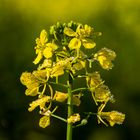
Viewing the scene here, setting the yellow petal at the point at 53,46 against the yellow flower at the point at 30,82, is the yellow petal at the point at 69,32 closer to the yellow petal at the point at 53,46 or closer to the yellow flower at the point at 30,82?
the yellow petal at the point at 53,46

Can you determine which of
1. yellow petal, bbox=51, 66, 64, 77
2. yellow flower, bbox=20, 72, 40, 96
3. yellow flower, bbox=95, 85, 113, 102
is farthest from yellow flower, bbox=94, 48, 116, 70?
yellow flower, bbox=20, 72, 40, 96

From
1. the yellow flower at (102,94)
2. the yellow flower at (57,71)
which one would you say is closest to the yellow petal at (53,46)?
the yellow flower at (57,71)

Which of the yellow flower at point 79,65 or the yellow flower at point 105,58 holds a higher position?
the yellow flower at point 105,58

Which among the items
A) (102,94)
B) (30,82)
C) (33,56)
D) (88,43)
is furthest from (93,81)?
(33,56)

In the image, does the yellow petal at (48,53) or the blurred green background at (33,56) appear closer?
the yellow petal at (48,53)

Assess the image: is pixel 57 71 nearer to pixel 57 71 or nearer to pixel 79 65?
pixel 57 71

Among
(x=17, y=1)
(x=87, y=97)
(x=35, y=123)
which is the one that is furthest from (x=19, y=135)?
(x=17, y=1)

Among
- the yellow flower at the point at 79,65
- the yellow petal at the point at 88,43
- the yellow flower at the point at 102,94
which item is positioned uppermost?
the yellow petal at the point at 88,43

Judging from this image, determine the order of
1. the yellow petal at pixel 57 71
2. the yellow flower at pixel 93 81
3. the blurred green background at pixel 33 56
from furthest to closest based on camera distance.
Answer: the blurred green background at pixel 33 56 → the yellow flower at pixel 93 81 → the yellow petal at pixel 57 71

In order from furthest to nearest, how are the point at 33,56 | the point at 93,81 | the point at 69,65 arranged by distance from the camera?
1. the point at 33,56
2. the point at 93,81
3. the point at 69,65

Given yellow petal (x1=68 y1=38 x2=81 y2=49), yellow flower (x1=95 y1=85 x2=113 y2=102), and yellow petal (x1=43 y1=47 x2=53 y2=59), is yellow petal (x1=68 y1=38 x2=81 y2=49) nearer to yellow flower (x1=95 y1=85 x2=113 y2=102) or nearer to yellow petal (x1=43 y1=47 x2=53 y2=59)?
yellow petal (x1=43 y1=47 x2=53 y2=59)
